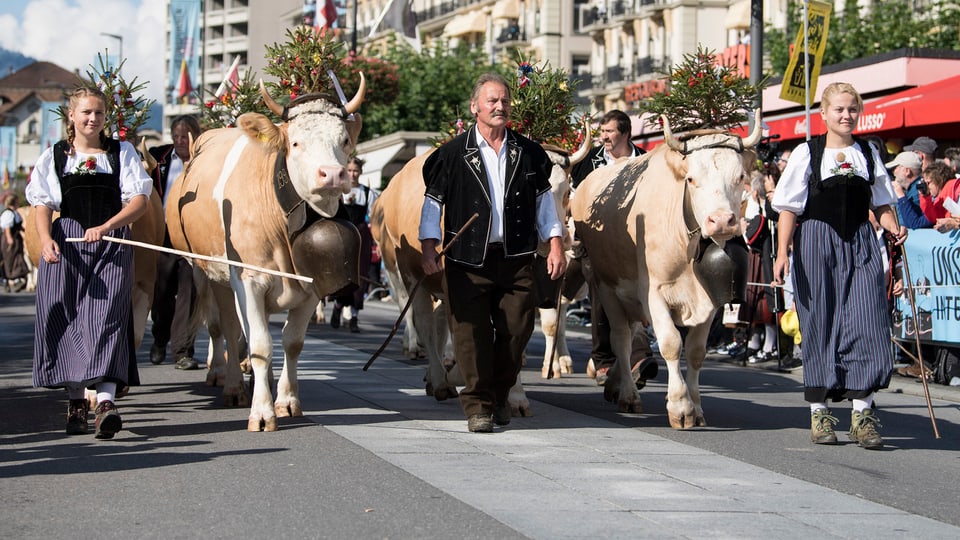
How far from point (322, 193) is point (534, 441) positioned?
2081mm

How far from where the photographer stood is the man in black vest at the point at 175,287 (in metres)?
13.3

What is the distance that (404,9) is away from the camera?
4166 cm

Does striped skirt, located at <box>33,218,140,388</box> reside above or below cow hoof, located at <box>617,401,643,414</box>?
above

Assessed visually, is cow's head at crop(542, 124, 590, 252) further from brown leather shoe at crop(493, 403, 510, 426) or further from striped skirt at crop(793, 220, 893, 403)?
striped skirt at crop(793, 220, 893, 403)

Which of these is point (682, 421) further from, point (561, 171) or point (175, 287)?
point (175, 287)

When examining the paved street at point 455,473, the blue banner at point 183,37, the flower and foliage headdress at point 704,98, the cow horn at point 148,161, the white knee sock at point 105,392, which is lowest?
the paved street at point 455,473

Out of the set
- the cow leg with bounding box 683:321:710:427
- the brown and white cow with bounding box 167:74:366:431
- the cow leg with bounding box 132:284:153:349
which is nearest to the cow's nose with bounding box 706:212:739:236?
the cow leg with bounding box 683:321:710:427

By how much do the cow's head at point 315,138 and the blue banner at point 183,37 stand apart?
229ft

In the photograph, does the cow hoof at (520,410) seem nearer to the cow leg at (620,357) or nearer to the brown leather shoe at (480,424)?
the cow leg at (620,357)

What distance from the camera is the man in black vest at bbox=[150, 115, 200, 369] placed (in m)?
13.3

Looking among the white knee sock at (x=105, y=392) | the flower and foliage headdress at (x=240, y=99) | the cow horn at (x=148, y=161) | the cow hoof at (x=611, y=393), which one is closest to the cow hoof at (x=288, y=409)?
the white knee sock at (x=105, y=392)

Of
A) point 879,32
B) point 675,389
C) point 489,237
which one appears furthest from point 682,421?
point 879,32

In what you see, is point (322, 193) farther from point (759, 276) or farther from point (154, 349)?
point (759, 276)

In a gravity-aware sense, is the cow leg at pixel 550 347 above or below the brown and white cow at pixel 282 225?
below
